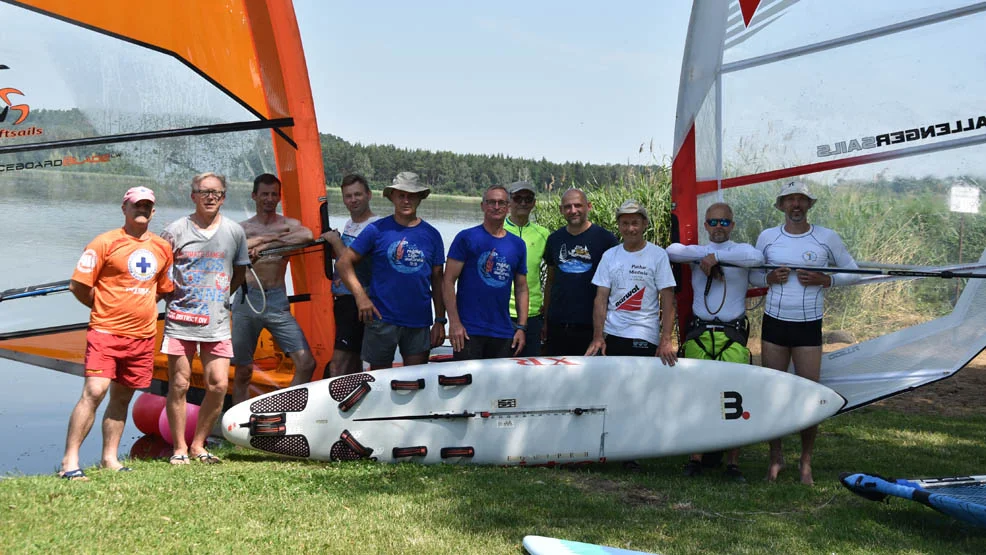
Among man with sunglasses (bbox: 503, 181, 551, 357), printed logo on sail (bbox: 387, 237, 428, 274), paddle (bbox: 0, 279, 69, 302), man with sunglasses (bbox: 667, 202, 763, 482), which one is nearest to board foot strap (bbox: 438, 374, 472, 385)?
printed logo on sail (bbox: 387, 237, 428, 274)

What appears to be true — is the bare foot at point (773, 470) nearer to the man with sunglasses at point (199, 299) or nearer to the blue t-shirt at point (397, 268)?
the blue t-shirt at point (397, 268)

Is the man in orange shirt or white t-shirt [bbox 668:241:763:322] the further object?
white t-shirt [bbox 668:241:763:322]

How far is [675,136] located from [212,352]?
10.2 feet

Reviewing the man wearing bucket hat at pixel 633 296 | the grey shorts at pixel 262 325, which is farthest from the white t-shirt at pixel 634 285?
the grey shorts at pixel 262 325

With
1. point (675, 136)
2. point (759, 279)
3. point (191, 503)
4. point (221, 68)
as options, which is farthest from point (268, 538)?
point (675, 136)

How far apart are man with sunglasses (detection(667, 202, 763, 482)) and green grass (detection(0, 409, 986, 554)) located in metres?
0.62

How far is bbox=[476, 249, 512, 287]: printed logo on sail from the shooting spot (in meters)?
5.03

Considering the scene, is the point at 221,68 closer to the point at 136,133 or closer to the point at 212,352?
the point at 136,133

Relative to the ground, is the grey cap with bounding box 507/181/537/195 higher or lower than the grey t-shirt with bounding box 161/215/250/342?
higher

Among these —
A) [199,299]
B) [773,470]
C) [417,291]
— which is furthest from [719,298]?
[199,299]

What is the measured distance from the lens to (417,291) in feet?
16.4

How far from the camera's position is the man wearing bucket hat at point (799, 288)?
4.73m

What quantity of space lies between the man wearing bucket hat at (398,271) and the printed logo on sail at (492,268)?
0.24 metres

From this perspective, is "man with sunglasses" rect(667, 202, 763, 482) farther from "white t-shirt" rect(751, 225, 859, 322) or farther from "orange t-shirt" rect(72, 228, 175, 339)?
"orange t-shirt" rect(72, 228, 175, 339)
